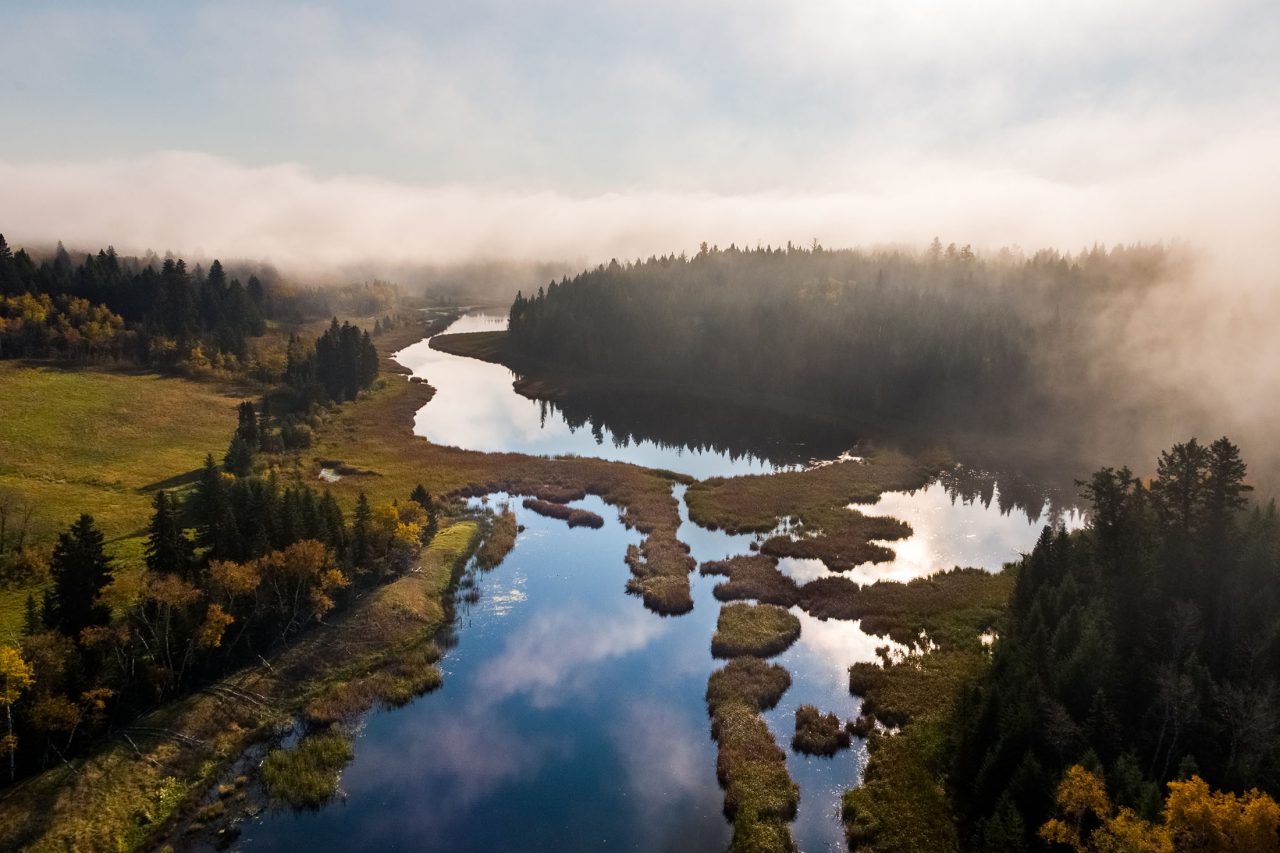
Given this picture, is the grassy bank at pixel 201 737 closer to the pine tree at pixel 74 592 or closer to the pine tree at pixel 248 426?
the pine tree at pixel 74 592

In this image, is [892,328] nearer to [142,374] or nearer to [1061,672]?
[1061,672]

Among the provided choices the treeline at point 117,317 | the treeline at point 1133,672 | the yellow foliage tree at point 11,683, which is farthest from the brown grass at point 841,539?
the treeline at point 117,317

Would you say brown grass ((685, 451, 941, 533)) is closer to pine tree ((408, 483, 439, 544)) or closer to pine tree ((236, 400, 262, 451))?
pine tree ((408, 483, 439, 544))

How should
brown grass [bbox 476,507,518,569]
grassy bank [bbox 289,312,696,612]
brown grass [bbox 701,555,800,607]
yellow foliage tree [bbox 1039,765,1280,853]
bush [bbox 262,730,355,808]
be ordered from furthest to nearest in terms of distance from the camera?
grassy bank [bbox 289,312,696,612] → brown grass [bbox 476,507,518,569] → brown grass [bbox 701,555,800,607] → bush [bbox 262,730,355,808] → yellow foliage tree [bbox 1039,765,1280,853]

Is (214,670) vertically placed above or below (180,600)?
below

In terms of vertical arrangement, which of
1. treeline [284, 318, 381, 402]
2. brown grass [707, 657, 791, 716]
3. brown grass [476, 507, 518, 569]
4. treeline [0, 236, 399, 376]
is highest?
treeline [0, 236, 399, 376]

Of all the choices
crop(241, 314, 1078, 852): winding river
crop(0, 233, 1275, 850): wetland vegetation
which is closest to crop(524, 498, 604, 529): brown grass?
crop(0, 233, 1275, 850): wetland vegetation

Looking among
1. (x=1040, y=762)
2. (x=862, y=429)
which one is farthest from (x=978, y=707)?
(x=862, y=429)

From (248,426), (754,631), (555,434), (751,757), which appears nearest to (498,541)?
(754,631)
